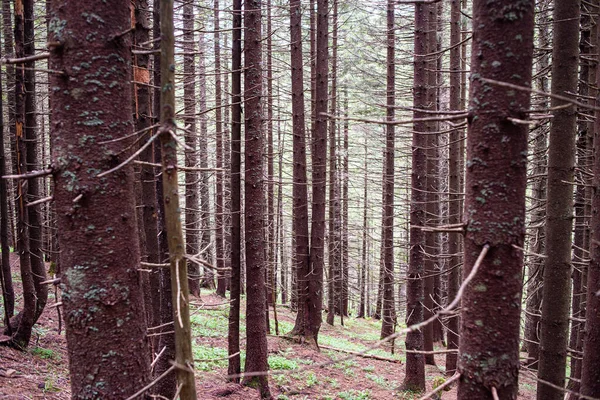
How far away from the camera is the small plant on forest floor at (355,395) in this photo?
864cm

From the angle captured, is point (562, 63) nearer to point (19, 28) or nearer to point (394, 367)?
point (19, 28)

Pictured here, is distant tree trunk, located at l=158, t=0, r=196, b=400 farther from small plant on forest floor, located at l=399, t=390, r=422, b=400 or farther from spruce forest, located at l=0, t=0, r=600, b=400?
small plant on forest floor, located at l=399, t=390, r=422, b=400

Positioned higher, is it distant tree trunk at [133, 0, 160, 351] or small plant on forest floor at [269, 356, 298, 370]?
distant tree trunk at [133, 0, 160, 351]

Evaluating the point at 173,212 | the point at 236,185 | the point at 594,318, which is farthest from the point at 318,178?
the point at 173,212

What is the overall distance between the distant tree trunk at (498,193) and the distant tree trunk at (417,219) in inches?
244

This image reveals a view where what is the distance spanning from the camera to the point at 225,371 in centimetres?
912

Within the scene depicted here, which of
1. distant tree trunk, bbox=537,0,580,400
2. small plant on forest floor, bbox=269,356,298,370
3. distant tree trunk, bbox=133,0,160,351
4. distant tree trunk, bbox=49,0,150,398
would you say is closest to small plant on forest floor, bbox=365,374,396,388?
small plant on forest floor, bbox=269,356,298,370

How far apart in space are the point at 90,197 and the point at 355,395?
7889 millimetres

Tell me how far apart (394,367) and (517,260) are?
36.9 feet

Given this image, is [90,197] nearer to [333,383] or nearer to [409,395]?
[409,395]

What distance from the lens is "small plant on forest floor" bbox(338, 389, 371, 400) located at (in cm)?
864

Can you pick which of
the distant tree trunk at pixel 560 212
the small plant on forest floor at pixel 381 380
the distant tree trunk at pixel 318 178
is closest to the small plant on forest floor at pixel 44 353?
the distant tree trunk at pixel 318 178

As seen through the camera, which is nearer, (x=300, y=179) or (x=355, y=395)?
(x=355, y=395)

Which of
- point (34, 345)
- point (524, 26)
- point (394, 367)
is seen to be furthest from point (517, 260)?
point (394, 367)
